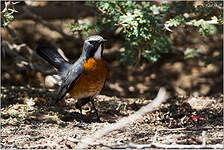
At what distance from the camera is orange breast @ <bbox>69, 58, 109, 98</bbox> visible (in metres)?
5.74

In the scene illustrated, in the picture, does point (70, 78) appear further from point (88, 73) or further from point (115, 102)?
point (115, 102)

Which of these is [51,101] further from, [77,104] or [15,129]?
[15,129]

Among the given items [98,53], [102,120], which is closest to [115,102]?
[102,120]

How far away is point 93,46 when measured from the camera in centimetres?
573

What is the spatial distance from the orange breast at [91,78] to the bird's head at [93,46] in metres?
0.07

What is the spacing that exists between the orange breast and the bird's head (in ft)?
0.24

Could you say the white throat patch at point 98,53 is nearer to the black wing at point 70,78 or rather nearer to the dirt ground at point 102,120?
the black wing at point 70,78

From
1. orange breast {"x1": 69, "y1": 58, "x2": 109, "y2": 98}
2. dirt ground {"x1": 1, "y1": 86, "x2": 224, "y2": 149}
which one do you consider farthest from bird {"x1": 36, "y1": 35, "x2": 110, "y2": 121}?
dirt ground {"x1": 1, "y1": 86, "x2": 224, "y2": 149}

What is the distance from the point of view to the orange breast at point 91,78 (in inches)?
226

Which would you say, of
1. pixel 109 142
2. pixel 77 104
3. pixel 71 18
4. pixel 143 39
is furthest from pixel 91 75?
pixel 71 18

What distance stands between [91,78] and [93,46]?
0.45 m

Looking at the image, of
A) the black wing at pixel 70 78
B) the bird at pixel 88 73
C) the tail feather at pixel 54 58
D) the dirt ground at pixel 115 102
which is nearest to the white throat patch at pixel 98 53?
the bird at pixel 88 73

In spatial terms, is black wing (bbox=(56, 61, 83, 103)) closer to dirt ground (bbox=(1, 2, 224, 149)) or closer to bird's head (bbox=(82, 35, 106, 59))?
bird's head (bbox=(82, 35, 106, 59))

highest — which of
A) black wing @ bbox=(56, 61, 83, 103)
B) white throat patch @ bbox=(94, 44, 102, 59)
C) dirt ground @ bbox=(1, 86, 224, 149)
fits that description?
white throat patch @ bbox=(94, 44, 102, 59)
